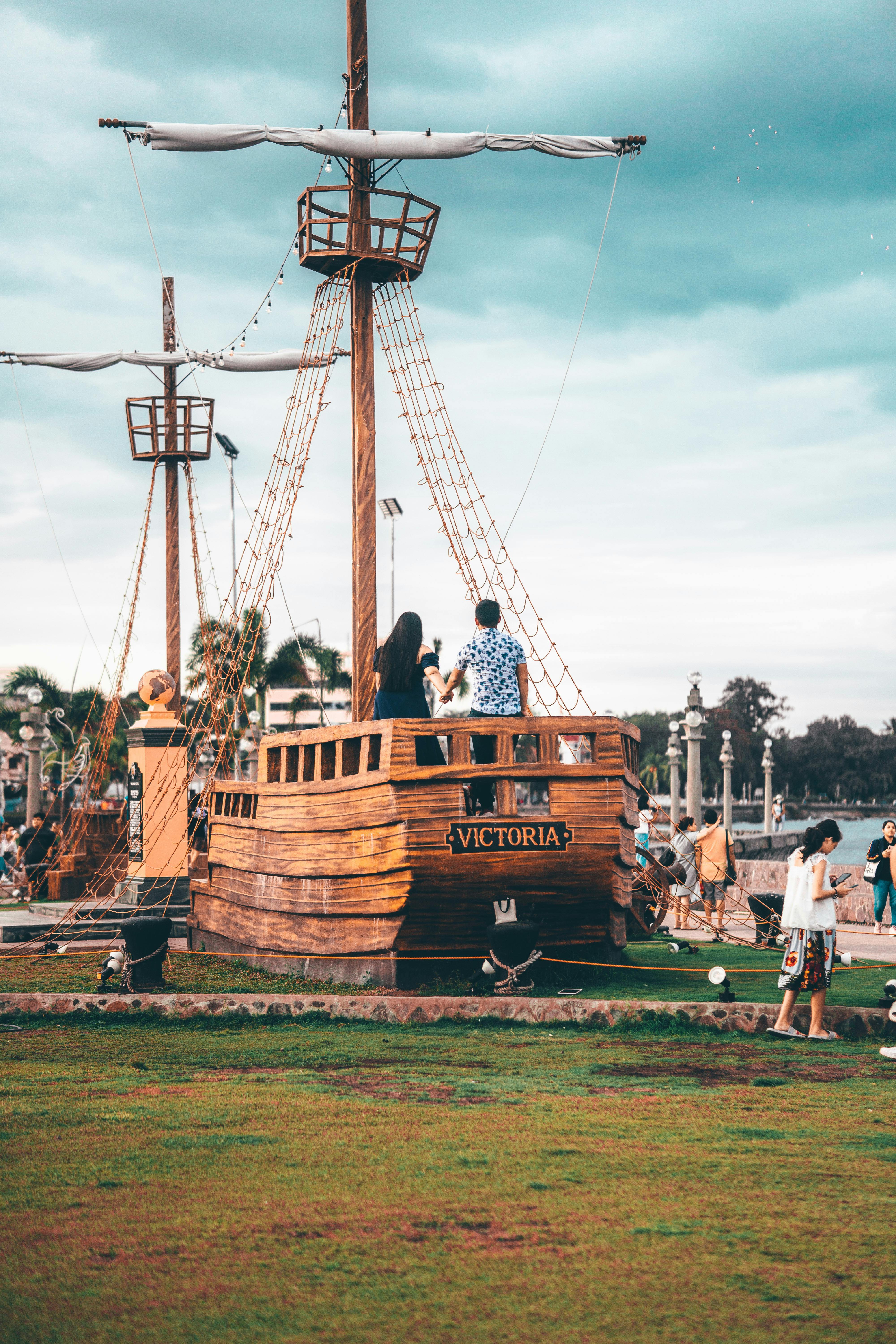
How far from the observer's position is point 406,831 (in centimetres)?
902

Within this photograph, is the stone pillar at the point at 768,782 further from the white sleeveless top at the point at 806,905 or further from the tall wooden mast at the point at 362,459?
the white sleeveless top at the point at 806,905

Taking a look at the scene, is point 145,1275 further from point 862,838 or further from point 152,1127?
point 862,838

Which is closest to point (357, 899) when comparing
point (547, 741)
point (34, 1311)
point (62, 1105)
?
point (547, 741)

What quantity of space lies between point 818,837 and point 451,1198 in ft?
14.1

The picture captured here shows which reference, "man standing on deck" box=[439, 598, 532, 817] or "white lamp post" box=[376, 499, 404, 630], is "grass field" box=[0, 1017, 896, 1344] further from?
"white lamp post" box=[376, 499, 404, 630]

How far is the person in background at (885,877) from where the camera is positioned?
15.5 metres

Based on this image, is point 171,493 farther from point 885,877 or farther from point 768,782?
point 768,782

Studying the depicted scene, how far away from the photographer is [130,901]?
1697 cm

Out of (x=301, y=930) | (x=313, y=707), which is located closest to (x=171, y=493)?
(x=301, y=930)

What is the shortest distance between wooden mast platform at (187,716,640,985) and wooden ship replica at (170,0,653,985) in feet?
0.04

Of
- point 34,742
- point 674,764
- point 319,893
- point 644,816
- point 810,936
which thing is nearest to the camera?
point 810,936

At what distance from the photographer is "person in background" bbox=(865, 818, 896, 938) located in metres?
15.5

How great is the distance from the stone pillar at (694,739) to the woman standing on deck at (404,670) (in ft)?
49.7

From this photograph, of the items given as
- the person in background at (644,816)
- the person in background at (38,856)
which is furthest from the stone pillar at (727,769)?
the person in background at (644,816)
